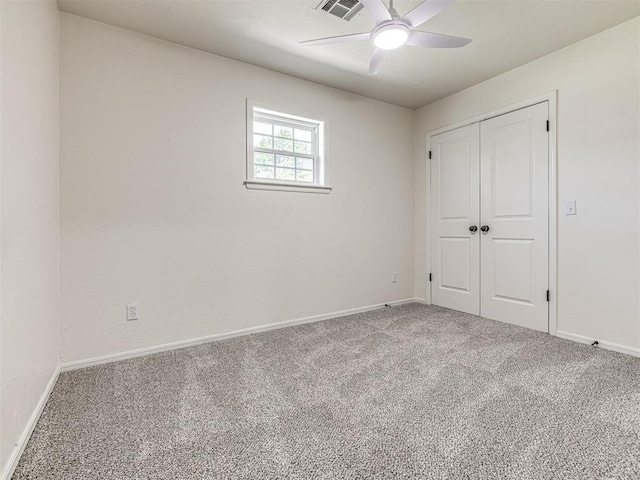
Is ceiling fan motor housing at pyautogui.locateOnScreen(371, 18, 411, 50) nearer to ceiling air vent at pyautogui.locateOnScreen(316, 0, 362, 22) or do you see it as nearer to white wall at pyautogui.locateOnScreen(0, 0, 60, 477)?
ceiling air vent at pyautogui.locateOnScreen(316, 0, 362, 22)

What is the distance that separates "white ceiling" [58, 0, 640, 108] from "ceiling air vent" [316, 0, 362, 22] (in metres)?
0.05

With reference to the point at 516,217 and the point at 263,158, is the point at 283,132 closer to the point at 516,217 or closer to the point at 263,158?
the point at 263,158

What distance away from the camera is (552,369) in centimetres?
205

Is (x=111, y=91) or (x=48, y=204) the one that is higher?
(x=111, y=91)

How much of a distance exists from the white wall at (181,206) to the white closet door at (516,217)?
131 centimetres

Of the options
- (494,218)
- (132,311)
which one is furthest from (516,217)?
(132,311)

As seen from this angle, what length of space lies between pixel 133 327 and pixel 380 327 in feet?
6.88

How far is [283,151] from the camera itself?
10.1 feet

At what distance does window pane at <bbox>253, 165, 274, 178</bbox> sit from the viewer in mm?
2937

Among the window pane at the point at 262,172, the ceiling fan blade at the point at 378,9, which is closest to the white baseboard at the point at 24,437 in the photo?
the window pane at the point at 262,172

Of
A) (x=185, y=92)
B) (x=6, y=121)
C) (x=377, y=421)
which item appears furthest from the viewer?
(x=185, y=92)

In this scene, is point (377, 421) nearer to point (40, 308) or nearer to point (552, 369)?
point (552, 369)

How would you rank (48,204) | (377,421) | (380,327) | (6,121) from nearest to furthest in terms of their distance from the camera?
1. (6,121)
2. (377,421)
3. (48,204)
4. (380,327)

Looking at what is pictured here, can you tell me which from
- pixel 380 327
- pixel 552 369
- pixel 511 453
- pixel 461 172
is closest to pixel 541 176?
pixel 461 172
